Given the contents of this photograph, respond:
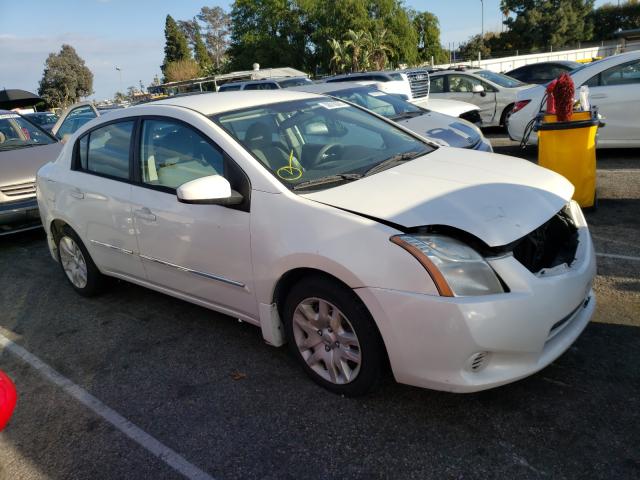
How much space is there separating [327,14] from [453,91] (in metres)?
46.4

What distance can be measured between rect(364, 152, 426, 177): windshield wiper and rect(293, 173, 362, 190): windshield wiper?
9 cm

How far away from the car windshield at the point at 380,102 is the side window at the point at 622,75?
2.65 metres

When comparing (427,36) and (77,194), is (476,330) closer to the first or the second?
(77,194)

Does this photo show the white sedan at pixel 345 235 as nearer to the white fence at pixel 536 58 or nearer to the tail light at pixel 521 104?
the tail light at pixel 521 104

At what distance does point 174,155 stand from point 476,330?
7.50 feet

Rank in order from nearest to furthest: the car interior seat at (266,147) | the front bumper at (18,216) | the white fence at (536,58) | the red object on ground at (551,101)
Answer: the car interior seat at (266,147) < the red object on ground at (551,101) < the front bumper at (18,216) < the white fence at (536,58)

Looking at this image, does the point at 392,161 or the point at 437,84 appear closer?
the point at 392,161

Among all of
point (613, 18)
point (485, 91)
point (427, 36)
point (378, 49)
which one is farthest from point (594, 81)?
point (613, 18)

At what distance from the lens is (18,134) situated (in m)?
8.22

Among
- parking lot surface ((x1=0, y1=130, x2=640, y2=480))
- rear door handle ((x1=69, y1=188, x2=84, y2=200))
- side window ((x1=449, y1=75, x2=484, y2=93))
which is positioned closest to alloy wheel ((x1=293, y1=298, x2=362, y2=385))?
parking lot surface ((x1=0, y1=130, x2=640, y2=480))

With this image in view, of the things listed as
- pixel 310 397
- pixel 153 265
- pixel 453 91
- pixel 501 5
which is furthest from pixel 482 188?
pixel 501 5

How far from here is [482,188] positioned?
2.96 metres

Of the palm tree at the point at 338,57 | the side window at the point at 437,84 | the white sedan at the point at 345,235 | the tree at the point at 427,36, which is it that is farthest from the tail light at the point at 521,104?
the tree at the point at 427,36

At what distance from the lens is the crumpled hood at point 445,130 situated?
21.3ft
